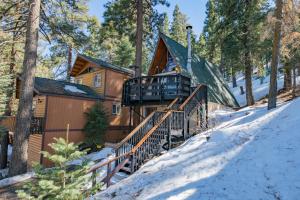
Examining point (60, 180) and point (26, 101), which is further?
point (26, 101)

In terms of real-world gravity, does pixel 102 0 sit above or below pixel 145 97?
above

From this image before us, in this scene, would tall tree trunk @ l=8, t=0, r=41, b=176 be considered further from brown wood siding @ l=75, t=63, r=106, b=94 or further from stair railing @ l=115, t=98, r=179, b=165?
brown wood siding @ l=75, t=63, r=106, b=94

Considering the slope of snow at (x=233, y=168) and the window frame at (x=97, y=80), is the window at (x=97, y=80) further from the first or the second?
the slope of snow at (x=233, y=168)

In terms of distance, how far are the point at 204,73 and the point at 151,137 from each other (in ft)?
35.1

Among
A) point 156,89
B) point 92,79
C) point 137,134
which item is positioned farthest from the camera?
point 92,79

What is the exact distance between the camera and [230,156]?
6.12 meters

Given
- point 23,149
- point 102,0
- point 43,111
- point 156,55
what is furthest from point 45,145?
point 102,0

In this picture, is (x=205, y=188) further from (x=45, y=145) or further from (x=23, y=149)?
(x=45, y=145)

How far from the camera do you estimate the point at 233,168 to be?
5527 mm

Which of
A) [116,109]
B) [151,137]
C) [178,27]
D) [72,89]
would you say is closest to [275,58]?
[151,137]

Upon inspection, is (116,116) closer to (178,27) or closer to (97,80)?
(97,80)

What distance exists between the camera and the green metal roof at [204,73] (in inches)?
604

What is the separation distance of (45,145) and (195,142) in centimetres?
996

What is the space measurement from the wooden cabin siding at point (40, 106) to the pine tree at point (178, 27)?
2918 centimetres
